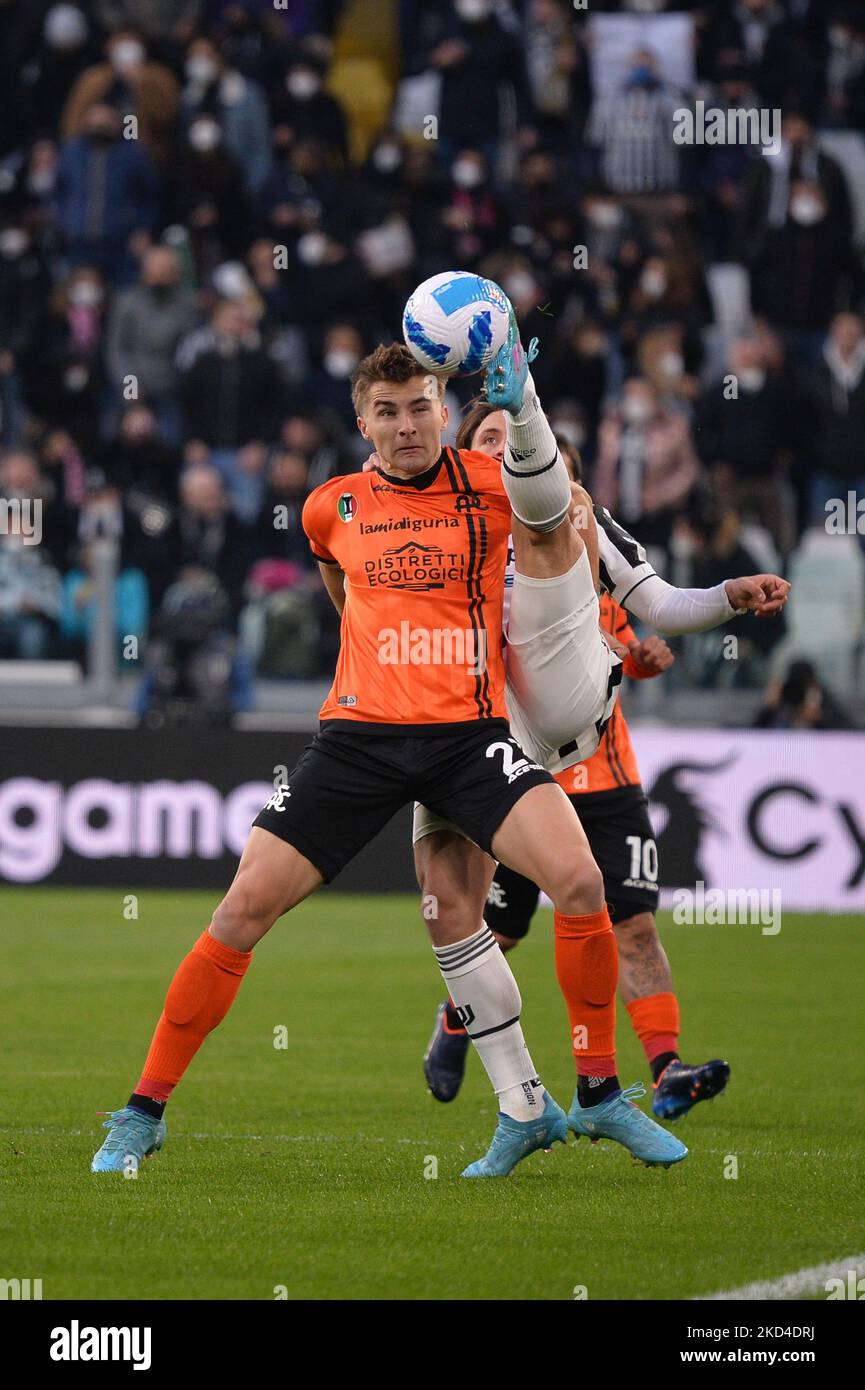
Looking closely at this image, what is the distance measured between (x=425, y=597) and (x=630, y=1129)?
160 centimetres

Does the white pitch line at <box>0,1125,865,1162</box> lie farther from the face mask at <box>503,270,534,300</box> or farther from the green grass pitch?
the face mask at <box>503,270,534,300</box>

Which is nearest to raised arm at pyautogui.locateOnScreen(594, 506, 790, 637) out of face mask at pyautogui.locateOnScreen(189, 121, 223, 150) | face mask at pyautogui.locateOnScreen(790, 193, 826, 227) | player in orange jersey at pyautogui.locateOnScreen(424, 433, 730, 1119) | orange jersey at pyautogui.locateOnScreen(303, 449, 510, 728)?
player in orange jersey at pyautogui.locateOnScreen(424, 433, 730, 1119)

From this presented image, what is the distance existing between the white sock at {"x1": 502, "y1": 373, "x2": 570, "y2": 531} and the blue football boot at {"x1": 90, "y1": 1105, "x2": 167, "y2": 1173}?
1.99 metres

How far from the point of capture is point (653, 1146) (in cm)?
622

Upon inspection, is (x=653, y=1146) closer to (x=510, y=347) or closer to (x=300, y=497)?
(x=510, y=347)

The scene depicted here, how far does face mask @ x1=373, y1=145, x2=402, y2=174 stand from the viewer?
1809 cm

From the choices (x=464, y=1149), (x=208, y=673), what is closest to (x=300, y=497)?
(x=208, y=673)

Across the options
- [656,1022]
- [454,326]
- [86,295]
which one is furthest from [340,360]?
[454,326]

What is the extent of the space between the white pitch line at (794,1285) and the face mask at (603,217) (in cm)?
1362

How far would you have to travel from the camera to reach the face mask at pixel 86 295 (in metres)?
17.3

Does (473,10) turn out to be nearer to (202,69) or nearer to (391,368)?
(202,69)

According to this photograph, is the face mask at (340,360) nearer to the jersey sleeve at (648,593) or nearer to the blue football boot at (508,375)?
the jersey sleeve at (648,593)

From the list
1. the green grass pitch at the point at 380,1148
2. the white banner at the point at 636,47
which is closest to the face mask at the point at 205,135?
the white banner at the point at 636,47

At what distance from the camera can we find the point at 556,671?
20.5 feet
